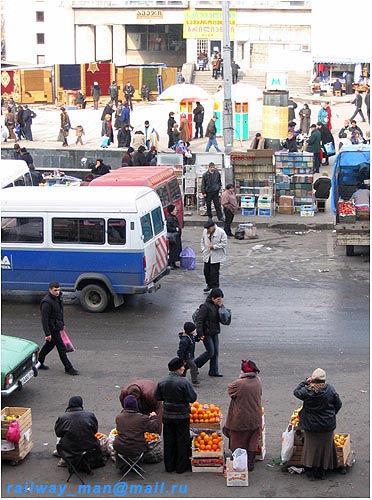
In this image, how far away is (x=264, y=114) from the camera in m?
33.0

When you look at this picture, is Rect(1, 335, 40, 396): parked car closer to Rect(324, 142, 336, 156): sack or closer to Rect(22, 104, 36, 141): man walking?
Rect(324, 142, 336, 156): sack

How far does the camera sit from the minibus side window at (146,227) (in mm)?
17266

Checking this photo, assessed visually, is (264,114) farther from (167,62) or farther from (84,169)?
(167,62)

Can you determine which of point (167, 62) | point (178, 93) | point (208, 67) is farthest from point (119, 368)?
point (167, 62)

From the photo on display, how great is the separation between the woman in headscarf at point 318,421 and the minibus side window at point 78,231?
7.32m

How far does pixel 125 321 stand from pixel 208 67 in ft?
155

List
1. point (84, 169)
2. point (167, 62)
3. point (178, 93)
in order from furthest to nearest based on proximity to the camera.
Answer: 1. point (167, 62)
2. point (178, 93)
3. point (84, 169)

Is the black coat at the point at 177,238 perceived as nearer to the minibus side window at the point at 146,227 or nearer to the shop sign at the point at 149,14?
the minibus side window at the point at 146,227

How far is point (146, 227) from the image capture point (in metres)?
17.4

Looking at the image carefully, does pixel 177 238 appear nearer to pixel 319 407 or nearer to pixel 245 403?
pixel 245 403

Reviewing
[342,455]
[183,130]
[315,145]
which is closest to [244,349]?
[342,455]

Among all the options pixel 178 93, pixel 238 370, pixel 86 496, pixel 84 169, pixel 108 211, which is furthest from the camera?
pixel 178 93

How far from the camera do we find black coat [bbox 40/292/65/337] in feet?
46.6

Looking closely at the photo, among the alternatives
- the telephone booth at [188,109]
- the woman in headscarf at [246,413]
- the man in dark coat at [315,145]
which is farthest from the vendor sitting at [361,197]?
the telephone booth at [188,109]
